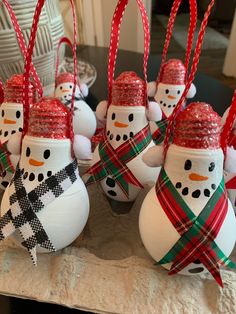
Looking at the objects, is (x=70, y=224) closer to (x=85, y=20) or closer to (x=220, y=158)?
(x=220, y=158)

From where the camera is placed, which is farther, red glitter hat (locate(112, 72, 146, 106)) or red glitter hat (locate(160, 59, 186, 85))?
red glitter hat (locate(160, 59, 186, 85))

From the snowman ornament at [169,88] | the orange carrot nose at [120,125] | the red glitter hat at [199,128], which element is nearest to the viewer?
the red glitter hat at [199,128]

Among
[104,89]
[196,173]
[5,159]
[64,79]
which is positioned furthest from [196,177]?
[104,89]

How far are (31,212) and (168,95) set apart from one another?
318 mm

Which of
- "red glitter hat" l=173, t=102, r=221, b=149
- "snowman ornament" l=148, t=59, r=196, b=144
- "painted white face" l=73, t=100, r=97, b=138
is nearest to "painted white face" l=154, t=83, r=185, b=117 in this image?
"snowman ornament" l=148, t=59, r=196, b=144

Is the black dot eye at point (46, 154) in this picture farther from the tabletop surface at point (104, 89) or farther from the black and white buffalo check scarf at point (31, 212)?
the tabletop surface at point (104, 89)

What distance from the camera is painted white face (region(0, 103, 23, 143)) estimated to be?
18.6 inches

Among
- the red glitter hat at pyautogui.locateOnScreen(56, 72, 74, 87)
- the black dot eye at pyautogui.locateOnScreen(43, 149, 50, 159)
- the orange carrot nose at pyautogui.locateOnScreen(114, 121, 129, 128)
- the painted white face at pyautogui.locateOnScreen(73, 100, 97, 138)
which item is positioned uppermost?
the black dot eye at pyautogui.locateOnScreen(43, 149, 50, 159)

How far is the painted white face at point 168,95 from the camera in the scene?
57 cm

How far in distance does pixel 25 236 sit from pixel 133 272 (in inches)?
4.8

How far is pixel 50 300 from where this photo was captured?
0.37 m

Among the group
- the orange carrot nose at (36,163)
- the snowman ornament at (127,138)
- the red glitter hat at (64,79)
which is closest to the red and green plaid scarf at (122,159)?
the snowman ornament at (127,138)

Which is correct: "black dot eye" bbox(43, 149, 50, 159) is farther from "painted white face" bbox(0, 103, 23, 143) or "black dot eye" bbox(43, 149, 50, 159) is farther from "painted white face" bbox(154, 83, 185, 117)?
"painted white face" bbox(154, 83, 185, 117)

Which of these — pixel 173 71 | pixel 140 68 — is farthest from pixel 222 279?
pixel 140 68
